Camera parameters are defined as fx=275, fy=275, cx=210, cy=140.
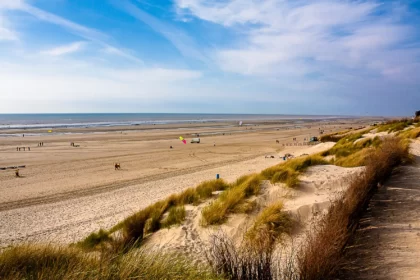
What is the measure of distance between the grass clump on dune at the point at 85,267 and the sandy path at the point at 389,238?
2118 millimetres

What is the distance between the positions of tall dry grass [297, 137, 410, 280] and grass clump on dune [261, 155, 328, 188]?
199 cm

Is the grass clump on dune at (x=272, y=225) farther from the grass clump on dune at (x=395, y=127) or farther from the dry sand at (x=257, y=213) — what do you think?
the grass clump on dune at (x=395, y=127)

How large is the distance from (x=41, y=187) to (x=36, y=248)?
44.4 feet

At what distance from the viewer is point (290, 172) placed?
8.42m

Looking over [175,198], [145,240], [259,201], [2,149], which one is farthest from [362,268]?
[2,149]

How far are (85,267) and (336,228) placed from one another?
3.26 m

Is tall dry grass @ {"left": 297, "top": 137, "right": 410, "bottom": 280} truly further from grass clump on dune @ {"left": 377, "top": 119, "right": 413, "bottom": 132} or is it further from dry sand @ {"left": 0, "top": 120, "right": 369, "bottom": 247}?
grass clump on dune @ {"left": 377, "top": 119, "right": 413, "bottom": 132}

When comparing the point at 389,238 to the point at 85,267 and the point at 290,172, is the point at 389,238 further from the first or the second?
the point at 85,267

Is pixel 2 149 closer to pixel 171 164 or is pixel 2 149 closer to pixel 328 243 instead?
pixel 171 164

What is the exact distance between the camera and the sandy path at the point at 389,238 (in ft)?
11.6

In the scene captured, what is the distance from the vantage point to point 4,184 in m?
16.1

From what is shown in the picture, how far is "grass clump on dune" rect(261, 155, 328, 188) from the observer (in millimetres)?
7868

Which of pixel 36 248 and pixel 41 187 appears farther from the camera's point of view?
pixel 41 187

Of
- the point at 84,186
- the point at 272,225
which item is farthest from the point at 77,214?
the point at 272,225
